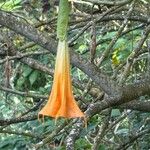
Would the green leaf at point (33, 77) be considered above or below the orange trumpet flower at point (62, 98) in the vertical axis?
above

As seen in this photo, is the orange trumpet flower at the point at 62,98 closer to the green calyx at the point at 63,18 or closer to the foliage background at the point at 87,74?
the green calyx at the point at 63,18

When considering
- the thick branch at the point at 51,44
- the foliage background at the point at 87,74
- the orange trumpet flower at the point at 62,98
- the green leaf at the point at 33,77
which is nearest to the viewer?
the orange trumpet flower at the point at 62,98

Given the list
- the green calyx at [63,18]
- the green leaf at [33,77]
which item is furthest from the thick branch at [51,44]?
the green leaf at [33,77]

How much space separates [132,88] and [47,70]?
0.57m

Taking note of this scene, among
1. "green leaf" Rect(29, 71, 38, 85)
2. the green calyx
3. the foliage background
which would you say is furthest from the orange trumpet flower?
"green leaf" Rect(29, 71, 38, 85)

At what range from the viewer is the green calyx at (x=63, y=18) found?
1069 millimetres

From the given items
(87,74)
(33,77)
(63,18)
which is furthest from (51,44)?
(33,77)

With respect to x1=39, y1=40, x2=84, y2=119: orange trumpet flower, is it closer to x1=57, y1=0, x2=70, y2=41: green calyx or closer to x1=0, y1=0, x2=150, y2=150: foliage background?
x1=57, y1=0, x2=70, y2=41: green calyx

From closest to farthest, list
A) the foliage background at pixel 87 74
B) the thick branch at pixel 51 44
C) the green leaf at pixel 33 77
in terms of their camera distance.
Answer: the thick branch at pixel 51 44 → the foliage background at pixel 87 74 → the green leaf at pixel 33 77

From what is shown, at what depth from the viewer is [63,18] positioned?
3.59 feet

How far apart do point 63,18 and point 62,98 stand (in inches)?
7.6

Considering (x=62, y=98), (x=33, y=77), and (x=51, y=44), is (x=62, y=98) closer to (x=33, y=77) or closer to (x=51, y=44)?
(x=51, y=44)

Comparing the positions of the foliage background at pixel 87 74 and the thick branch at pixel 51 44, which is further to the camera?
the foliage background at pixel 87 74

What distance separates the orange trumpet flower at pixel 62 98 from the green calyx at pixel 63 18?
0.06 metres
